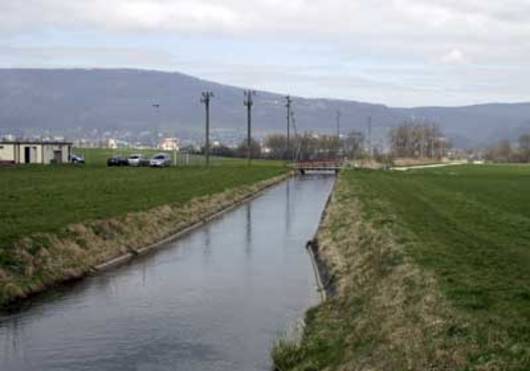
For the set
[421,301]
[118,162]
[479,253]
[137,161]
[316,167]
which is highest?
[137,161]

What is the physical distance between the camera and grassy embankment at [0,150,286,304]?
2616cm

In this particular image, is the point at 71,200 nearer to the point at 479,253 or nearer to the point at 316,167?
the point at 479,253

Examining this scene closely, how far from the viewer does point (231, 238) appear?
40.5 meters

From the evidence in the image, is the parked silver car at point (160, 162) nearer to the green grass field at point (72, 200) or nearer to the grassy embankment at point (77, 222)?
the green grass field at point (72, 200)

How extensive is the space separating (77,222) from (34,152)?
95392 millimetres

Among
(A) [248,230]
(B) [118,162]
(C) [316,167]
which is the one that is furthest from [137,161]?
(A) [248,230]

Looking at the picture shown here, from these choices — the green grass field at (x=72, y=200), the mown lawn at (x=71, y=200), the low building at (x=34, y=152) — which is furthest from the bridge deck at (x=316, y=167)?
the green grass field at (x=72, y=200)

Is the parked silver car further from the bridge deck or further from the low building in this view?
the bridge deck

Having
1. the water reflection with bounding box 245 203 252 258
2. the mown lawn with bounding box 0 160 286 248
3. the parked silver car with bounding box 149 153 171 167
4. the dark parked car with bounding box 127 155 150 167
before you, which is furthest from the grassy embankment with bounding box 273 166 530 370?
the dark parked car with bounding box 127 155 150 167

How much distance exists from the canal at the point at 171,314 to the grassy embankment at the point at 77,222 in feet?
3.77

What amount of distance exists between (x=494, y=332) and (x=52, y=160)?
4688 inches

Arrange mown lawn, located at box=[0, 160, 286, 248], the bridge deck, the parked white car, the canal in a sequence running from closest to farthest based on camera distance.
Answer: the canal < mown lawn, located at box=[0, 160, 286, 248] < the parked white car < the bridge deck

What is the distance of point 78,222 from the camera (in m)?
34.1

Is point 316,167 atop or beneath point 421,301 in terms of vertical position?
beneath
